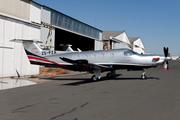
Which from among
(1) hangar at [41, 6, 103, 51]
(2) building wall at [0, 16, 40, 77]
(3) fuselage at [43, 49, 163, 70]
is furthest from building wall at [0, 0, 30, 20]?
(3) fuselage at [43, 49, 163, 70]

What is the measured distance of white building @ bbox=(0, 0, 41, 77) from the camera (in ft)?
59.4

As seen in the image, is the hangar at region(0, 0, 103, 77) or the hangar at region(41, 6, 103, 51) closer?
the hangar at region(0, 0, 103, 77)

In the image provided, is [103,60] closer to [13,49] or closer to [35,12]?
[13,49]

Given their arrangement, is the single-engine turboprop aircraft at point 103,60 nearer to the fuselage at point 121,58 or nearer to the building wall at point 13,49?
the fuselage at point 121,58

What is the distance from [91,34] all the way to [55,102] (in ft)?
108

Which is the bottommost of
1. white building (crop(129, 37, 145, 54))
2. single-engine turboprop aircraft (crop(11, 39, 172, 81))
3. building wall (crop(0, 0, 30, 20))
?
single-engine turboprop aircraft (crop(11, 39, 172, 81))

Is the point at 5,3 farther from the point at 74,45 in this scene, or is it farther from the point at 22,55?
the point at 74,45

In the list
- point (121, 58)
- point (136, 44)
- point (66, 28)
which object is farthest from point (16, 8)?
point (136, 44)

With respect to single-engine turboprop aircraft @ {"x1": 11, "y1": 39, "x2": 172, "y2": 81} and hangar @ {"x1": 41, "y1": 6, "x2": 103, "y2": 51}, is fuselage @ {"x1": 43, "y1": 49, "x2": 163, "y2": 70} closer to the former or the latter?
single-engine turboprop aircraft @ {"x1": 11, "y1": 39, "x2": 172, "y2": 81}

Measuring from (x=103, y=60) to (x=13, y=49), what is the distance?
385 inches

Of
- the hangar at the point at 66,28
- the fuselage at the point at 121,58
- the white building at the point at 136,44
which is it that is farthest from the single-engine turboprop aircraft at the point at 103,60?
the white building at the point at 136,44

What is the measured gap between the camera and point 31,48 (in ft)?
59.1

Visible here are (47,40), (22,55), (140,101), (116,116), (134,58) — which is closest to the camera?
(116,116)

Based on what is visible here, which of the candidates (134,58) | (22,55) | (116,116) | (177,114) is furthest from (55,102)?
(22,55)
